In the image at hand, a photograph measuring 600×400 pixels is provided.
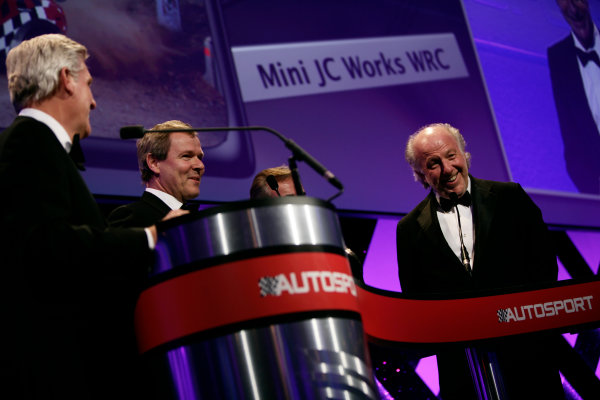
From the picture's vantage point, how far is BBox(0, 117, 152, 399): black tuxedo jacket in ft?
4.80

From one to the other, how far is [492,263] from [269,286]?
1481 millimetres

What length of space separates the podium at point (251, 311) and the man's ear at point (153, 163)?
104cm

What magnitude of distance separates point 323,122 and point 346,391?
102 inches

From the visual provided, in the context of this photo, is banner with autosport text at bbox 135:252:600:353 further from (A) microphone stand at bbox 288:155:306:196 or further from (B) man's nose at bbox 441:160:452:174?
(B) man's nose at bbox 441:160:452:174

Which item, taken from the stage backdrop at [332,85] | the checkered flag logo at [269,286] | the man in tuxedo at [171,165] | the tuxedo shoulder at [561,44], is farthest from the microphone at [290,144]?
the tuxedo shoulder at [561,44]

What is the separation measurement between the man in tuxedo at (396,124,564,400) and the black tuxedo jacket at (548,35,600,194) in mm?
2079

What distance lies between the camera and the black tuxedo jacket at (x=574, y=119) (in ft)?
16.2

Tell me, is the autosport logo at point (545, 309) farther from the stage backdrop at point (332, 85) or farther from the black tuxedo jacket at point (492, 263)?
the stage backdrop at point (332, 85)

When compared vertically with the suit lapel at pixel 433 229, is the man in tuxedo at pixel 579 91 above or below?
above

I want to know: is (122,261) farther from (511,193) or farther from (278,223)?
(511,193)

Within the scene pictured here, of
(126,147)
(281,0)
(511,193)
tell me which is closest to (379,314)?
(511,193)

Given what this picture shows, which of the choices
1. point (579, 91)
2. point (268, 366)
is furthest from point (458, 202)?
point (579, 91)

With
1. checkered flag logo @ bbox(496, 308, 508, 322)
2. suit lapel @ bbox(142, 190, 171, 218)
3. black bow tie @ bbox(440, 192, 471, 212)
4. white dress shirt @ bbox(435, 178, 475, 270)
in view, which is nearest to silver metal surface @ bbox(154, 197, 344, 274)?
suit lapel @ bbox(142, 190, 171, 218)

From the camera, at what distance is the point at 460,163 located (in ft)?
10.2
